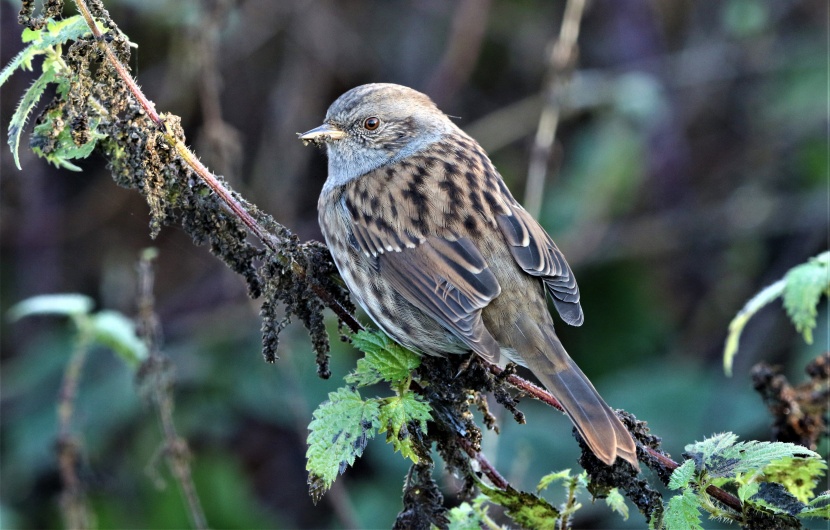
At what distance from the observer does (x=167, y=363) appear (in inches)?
117

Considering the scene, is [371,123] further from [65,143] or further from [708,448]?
[708,448]

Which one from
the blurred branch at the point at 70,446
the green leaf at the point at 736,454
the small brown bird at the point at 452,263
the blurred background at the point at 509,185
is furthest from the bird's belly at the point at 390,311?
the blurred background at the point at 509,185

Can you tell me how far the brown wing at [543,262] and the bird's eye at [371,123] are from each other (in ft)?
2.37

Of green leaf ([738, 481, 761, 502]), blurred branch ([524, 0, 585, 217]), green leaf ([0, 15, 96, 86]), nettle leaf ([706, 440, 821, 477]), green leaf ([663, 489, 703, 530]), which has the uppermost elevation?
blurred branch ([524, 0, 585, 217])

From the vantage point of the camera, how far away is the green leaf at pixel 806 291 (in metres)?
2.37

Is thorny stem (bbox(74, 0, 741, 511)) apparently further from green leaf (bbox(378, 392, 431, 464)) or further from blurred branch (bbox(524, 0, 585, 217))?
blurred branch (bbox(524, 0, 585, 217))

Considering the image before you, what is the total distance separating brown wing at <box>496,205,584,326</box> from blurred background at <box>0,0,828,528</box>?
1706mm

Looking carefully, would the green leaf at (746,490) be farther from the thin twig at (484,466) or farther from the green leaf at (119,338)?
the green leaf at (119,338)

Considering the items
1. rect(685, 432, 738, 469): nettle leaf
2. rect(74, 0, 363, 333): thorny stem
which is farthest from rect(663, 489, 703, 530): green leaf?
rect(74, 0, 363, 333): thorny stem

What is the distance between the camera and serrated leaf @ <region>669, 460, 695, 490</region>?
193 cm

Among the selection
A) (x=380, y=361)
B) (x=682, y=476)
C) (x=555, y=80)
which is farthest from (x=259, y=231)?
(x=555, y=80)

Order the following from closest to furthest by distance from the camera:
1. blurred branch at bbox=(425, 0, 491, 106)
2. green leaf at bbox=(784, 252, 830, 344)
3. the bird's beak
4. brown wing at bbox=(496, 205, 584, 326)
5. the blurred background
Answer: green leaf at bbox=(784, 252, 830, 344) < brown wing at bbox=(496, 205, 584, 326) < the bird's beak < the blurred background < blurred branch at bbox=(425, 0, 491, 106)

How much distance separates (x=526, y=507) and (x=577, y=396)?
16.4 inches

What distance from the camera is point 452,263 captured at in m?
2.77
